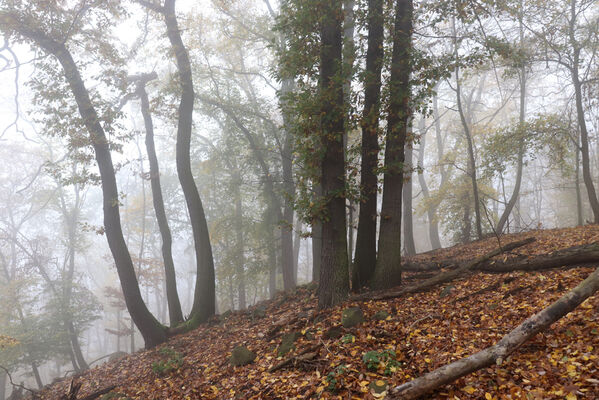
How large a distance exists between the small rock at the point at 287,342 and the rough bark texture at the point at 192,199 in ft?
17.0

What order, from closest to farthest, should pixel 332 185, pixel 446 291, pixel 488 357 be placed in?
pixel 488 357 < pixel 446 291 < pixel 332 185

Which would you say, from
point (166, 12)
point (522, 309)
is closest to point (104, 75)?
point (166, 12)

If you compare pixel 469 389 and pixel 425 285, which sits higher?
pixel 425 285

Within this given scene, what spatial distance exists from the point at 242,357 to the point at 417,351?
2.95 metres

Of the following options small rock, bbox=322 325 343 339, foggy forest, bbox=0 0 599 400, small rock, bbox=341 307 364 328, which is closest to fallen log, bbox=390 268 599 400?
foggy forest, bbox=0 0 599 400

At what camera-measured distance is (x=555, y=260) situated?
5785 millimetres

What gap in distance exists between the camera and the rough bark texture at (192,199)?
1016 cm

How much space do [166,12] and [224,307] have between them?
1848 centimetres

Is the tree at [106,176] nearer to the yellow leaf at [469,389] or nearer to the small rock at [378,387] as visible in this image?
the small rock at [378,387]

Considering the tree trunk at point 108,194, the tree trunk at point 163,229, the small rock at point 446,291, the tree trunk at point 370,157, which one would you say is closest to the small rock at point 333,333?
the tree trunk at point 370,157

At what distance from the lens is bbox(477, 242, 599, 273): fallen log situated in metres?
5.47

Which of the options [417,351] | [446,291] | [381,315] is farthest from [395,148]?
[417,351]

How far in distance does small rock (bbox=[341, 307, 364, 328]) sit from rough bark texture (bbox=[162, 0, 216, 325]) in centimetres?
578

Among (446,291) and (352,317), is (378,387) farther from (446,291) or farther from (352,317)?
(446,291)
